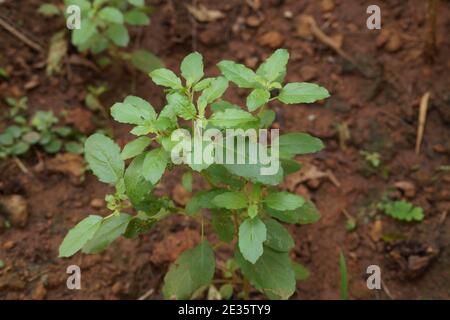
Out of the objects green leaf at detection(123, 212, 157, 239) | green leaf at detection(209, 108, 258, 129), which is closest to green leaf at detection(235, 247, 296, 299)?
green leaf at detection(123, 212, 157, 239)

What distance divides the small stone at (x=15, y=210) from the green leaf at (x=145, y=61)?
1.00m

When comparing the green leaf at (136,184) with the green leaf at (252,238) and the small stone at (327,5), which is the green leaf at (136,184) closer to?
the green leaf at (252,238)

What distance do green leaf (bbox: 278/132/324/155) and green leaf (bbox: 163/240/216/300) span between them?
1.62 feet

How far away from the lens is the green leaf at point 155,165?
1.58m

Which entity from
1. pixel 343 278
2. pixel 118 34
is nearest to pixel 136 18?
pixel 118 34

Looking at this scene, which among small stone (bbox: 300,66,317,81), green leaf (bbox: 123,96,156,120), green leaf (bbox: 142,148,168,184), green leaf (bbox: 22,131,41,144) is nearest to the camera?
green leaf (bbox: 142,148,168,184)

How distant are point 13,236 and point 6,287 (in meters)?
0.25

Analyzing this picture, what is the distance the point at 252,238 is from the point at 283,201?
17cm

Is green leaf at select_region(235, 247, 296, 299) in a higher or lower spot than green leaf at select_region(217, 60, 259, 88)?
lower

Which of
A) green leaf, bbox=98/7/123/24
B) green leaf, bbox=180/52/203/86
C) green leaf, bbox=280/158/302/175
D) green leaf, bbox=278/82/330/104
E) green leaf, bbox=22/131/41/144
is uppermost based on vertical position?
green leaf, bbox=98/7/123/24

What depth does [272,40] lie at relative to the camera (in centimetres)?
314

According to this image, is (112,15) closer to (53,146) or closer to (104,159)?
(53,146)

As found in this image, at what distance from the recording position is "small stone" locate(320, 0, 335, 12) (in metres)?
3.18

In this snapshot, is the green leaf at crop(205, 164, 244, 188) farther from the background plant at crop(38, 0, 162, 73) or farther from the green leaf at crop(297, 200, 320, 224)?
the background plant at crop(38, 0, 162, 73)
